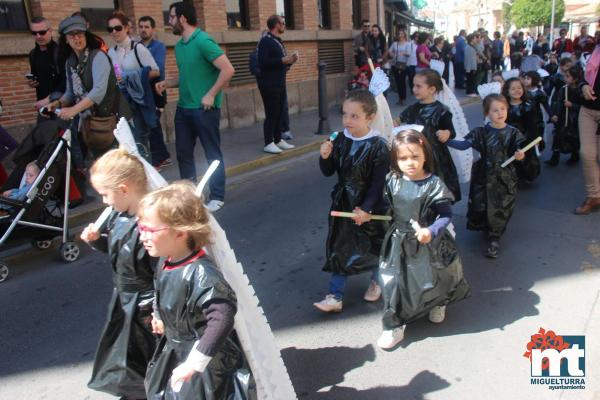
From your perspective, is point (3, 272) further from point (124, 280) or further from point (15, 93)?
point (15, 93)

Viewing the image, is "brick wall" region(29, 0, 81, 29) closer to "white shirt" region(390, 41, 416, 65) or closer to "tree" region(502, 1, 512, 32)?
"white shirt" region(390, 41, 416, 65)

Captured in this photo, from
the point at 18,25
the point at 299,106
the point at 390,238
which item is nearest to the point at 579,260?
the point at 390,238

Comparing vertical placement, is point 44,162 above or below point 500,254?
above

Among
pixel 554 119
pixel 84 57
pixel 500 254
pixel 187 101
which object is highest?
pixel 84 57

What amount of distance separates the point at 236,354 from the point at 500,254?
3284 mm

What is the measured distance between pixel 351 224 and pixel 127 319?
5.31 feet

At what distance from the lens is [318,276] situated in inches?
180

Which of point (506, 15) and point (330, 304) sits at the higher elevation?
point (506, 15)

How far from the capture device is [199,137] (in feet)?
20.9

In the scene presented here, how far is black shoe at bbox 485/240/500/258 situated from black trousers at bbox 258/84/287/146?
4.81 meters

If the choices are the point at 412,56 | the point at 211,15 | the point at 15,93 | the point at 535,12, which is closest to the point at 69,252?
the point at 15,93

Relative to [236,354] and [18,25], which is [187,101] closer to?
[18,25]

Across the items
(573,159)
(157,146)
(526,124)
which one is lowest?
(573,159)

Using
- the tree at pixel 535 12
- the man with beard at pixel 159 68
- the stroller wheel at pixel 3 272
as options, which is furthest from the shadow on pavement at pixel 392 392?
the tree at pixel 535 12
